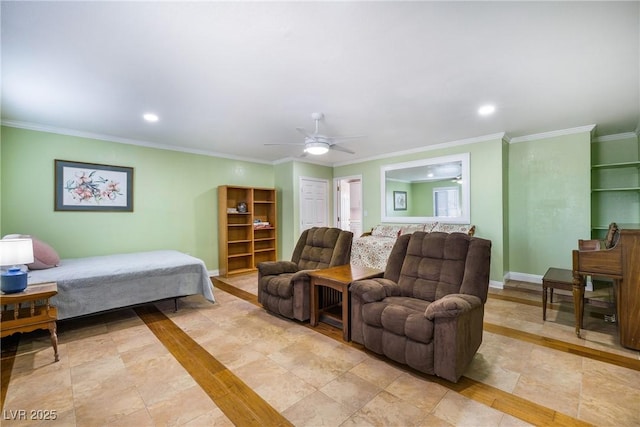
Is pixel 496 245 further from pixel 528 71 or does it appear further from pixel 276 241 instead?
pixel 276 241

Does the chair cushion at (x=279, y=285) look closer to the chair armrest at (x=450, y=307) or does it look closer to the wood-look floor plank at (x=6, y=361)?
the chair armrest at (x=450, y=307)

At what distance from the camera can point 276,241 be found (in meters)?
6.48

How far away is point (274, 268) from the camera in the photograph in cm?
364

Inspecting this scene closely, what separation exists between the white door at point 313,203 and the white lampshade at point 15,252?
15.1 ft

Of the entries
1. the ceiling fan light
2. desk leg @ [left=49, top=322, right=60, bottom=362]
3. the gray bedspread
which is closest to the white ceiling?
the ceiling fan light

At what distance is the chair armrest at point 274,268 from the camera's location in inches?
141

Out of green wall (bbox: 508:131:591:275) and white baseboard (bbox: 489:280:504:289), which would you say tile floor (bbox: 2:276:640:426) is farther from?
green wall (bbox: 508:131:591:275)

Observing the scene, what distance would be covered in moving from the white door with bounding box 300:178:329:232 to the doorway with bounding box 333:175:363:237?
0.30 m

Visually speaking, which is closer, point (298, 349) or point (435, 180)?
point (298, 349)

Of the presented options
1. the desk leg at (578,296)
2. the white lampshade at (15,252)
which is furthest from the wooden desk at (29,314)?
the desk leg at (578,296)

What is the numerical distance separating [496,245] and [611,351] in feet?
7.64

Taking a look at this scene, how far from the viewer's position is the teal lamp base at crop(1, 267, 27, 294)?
7.70ft

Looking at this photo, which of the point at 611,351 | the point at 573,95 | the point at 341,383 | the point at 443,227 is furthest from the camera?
the point at 443,227

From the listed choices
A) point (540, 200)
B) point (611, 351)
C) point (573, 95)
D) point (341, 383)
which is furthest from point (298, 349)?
point (540, 200)
